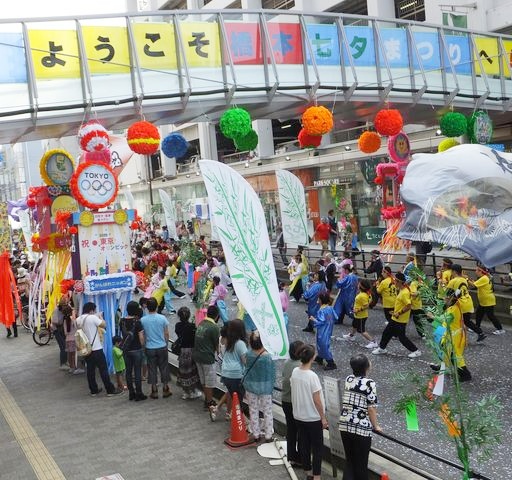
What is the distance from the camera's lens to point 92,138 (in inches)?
446

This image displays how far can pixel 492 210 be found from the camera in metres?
7.06

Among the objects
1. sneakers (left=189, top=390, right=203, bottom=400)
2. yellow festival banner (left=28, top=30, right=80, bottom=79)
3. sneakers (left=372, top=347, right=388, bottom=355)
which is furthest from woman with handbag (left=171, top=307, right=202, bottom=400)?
yellow festival banner (left=28, top=30, right=80, bottom=79)

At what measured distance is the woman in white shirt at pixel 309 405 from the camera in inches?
233

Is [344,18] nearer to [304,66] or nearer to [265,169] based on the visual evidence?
[304,66]

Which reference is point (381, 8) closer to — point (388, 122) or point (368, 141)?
point (368, 141)

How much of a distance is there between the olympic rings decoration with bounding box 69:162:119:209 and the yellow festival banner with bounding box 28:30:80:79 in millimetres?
1989

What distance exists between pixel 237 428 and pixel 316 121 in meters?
7.22

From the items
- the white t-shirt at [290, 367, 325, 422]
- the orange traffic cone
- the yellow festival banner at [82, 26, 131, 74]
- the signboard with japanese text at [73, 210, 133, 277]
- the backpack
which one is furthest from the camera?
the yellow festival banner at [82, 26, 131, 74]

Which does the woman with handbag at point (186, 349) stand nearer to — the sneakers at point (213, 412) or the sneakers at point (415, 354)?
the sneakers at point (213, 412)

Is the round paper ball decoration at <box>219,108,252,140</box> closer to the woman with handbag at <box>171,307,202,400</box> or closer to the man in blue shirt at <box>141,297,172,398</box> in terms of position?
the man in blue shirt at <box>141,297,172,398</box>

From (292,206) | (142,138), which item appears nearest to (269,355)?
(142,138)

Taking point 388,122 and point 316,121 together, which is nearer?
point 316,121

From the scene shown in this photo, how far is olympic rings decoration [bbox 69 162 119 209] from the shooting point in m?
10.9

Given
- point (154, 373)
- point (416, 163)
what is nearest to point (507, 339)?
point (416, 163)
